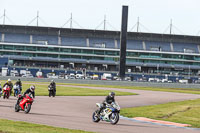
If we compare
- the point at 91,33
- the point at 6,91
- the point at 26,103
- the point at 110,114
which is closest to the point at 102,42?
the point at 91,33

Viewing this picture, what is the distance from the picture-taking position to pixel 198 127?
21344mm

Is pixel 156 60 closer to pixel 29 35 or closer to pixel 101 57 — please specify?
pixel 101 57

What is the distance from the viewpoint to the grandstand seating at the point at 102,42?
464ft

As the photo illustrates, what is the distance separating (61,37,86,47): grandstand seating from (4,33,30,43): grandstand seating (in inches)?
472

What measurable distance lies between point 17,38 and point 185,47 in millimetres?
57321

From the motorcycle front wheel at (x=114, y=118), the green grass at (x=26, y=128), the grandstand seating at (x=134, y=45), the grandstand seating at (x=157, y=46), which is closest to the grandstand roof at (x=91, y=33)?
the grandstand seating at (x=157, y=46)

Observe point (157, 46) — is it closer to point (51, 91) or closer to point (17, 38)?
point (17, 38)

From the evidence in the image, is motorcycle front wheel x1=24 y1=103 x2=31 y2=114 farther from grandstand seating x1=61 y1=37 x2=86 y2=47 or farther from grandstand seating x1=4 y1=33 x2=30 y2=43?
grandstand seating x1=4 y1=33 x2=30 y2=43

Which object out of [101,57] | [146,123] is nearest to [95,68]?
[101,57]

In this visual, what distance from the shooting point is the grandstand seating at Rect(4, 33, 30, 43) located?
5459 inches

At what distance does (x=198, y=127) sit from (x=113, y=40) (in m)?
123

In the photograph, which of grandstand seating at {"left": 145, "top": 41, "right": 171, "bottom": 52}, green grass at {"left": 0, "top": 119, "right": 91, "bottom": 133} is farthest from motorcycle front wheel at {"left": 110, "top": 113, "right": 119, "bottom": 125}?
grandstand seating at {"left": 145, "top": 41, "right": 171, "bottom": 52}

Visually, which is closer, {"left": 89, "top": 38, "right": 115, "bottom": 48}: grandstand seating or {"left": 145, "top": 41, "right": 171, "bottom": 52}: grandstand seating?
{"left": 89, "top": 38, "right": 115, "bottom": 48}: grandstand seating

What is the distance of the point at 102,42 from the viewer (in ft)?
468
